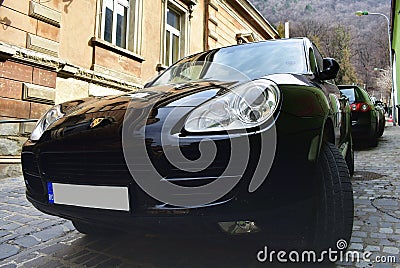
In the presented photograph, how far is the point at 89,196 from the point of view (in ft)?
4.99

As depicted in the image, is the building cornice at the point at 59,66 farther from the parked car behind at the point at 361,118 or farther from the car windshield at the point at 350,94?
the parked car behind at the point at 361,118

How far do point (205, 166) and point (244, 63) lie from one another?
Result: 4.59 ft

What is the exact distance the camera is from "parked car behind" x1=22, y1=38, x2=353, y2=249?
1.36 m

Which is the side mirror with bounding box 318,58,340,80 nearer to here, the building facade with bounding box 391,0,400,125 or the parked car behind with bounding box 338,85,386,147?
the parked car behind with bounding box 338,85,386,147

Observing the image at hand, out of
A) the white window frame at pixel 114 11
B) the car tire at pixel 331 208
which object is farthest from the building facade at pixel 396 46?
the car tire at pixel 331 208

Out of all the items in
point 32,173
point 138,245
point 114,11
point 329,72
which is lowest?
point 138,245

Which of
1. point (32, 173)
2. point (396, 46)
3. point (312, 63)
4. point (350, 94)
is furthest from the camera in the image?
point (396, 46)

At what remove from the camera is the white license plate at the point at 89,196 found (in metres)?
1.44

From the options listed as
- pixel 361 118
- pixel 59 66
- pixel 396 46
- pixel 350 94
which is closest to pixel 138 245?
pixel 59 66

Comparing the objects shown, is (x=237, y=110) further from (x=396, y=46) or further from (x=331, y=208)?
(x=396, y=46)

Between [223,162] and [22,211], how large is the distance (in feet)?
8.16

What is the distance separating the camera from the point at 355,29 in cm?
5169

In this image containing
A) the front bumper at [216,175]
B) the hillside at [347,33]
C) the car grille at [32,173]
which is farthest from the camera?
the hillside at [347,33]

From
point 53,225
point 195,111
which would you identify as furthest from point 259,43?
point 53,225
